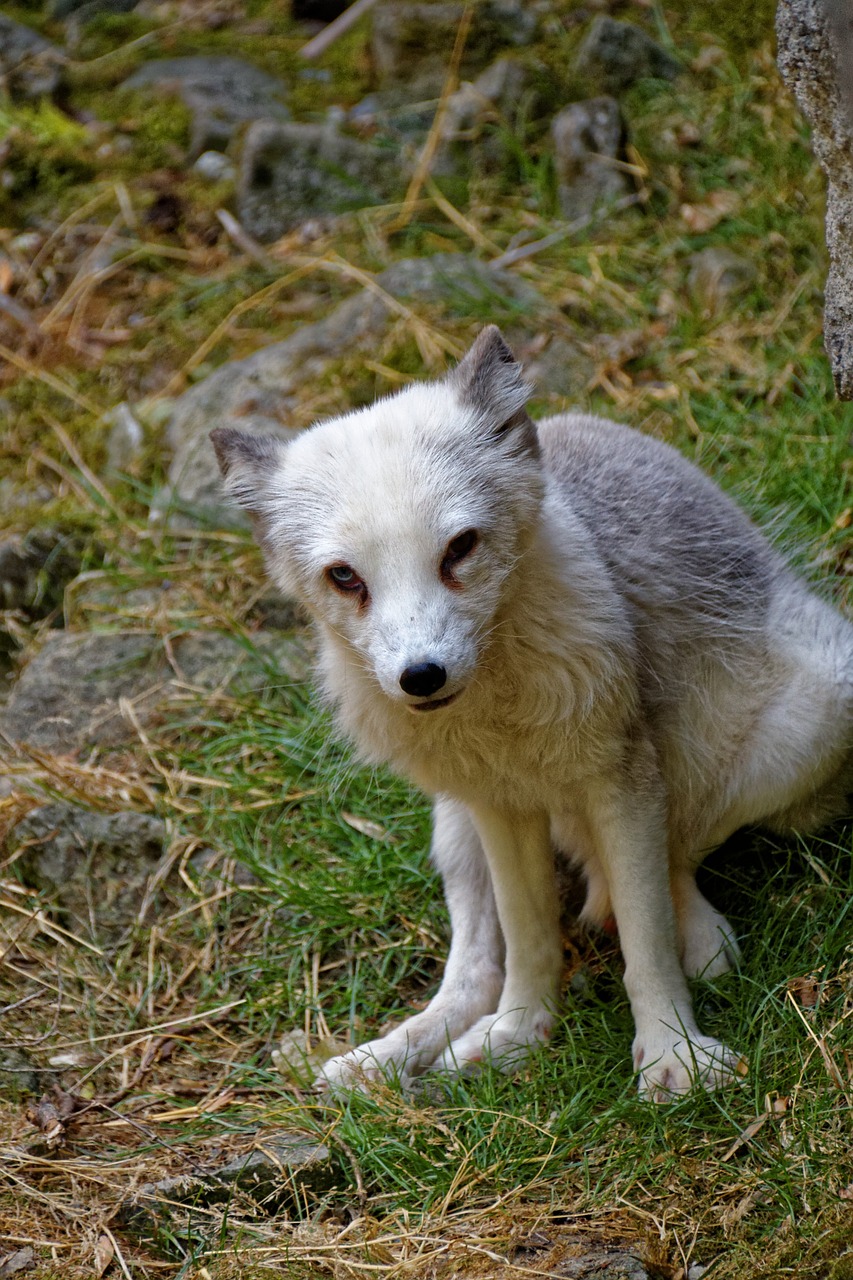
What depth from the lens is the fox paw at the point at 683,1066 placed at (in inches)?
117

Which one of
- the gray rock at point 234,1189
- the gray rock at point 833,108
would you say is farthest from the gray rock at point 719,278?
the gray rock at point 234,1189

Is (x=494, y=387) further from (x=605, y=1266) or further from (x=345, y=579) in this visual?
(x=605, y=1266)

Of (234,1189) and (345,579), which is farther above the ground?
(345,579)

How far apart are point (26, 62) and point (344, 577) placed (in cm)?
626

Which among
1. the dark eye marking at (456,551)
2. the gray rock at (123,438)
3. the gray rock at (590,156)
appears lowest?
the gray rock at (123,438)

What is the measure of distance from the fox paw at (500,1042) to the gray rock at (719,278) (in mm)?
3279

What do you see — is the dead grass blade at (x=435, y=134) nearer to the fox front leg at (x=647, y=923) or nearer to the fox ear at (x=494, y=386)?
the fox ear at (x=494, y=386)

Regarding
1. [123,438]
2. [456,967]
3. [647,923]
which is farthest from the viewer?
[123,438]

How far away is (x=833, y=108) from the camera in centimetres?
275

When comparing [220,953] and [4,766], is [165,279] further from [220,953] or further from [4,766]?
[220,953]

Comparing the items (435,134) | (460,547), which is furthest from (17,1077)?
(435,134)

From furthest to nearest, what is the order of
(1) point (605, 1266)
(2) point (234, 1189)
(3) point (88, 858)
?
(3) point (88, 858) → (2) point (234, 1189) → (1) point (605, 1266)

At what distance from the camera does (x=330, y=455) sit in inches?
115

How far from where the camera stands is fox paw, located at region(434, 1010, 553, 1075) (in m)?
3.34
